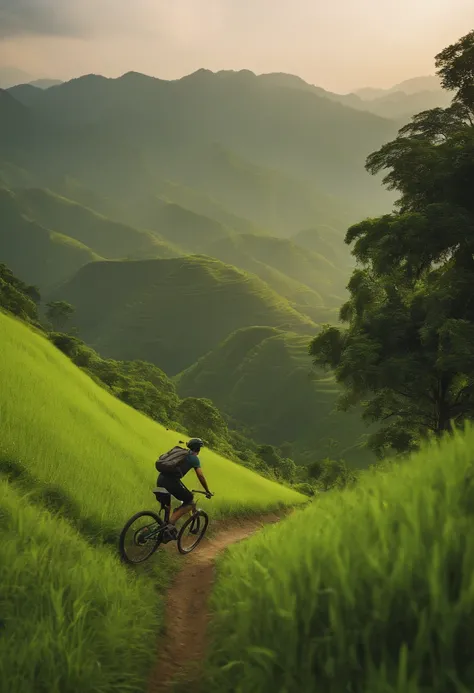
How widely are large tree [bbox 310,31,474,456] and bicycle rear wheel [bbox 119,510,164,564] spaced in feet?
24.4

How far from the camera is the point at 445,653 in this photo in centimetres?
253

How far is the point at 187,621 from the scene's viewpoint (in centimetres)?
653

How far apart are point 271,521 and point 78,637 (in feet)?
45.8

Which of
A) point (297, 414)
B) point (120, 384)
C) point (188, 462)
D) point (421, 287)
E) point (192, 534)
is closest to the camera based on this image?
point (188, 462)

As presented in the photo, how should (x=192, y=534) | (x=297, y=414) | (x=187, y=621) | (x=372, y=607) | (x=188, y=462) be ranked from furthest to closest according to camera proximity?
(x=297, y=414), (x=192, y=534), (x=188, y=462), (x=187, y=621), (x=372, y=607)

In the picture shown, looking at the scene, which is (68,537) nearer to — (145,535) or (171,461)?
(145,535)

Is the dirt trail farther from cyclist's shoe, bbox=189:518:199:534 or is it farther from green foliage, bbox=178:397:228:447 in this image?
green foliage, bbox=178:397:228:447

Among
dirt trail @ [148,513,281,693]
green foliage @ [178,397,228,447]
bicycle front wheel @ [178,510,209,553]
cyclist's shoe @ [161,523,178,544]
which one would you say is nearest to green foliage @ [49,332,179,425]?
green foliage @ [178,397,228,447]

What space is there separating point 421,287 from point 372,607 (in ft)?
51.6

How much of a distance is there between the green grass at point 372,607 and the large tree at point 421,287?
344 inches

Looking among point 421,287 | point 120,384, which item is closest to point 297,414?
point 120,384

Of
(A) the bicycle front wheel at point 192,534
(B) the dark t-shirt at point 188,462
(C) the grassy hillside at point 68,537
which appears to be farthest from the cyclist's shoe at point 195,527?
(B) the dark t-shirt at point 188,462

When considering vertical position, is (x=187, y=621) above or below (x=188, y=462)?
below

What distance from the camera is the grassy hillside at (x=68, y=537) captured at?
147 inches
